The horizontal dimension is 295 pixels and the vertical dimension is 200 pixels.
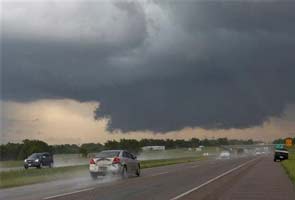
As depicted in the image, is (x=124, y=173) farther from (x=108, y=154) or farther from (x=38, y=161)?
(x=38, y=161)

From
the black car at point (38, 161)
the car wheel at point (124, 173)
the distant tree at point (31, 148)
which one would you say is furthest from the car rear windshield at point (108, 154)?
the distant tree at point (31, 148)

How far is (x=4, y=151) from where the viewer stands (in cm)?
12112

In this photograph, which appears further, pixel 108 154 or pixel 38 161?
pixel 38 161

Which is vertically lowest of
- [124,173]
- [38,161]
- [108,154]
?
[124,173]

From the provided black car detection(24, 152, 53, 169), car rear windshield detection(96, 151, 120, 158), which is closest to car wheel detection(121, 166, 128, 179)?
car rear windshield detection(96, 151, 120, 158)

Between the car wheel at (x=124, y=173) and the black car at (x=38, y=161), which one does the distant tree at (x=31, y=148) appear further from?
the car wheel at (x=124, y=173)

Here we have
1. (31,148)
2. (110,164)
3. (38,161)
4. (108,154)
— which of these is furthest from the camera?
(31,148)

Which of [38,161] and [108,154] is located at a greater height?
[38,161]

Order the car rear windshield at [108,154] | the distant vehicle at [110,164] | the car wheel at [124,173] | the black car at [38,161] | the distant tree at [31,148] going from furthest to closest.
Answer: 1. the distant tree at [31,148]
2. the black car at [38,161]
3. the car wheel at [124,173]
4. the car rear windshield at [108,154]
5. the distant vehicle at [110,164]

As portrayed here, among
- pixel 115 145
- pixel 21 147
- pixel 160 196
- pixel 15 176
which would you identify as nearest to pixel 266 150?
pixel 115 145

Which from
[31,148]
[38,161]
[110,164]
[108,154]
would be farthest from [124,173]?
[31,148]

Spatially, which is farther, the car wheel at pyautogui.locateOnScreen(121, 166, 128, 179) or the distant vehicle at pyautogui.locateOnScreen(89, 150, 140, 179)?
the car wheel at pyautogui.locateOnScreen(121, 166, 128, 179)

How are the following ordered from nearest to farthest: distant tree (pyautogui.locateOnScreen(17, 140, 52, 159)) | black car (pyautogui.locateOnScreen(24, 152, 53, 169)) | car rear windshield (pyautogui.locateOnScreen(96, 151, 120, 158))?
1. car rear windshield (pyautogui.locateOnScreen(96, 151, 120, 158))
2. black car (pyautogui.locateOnScreen(24, 152, 53, 169))
3. distant tree (pyautogui.locateOnScreen(17, 140, 52, 159))

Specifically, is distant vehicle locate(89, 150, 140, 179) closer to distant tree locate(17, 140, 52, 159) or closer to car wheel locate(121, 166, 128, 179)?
car wheel locate(121, 166, 128, 179)
